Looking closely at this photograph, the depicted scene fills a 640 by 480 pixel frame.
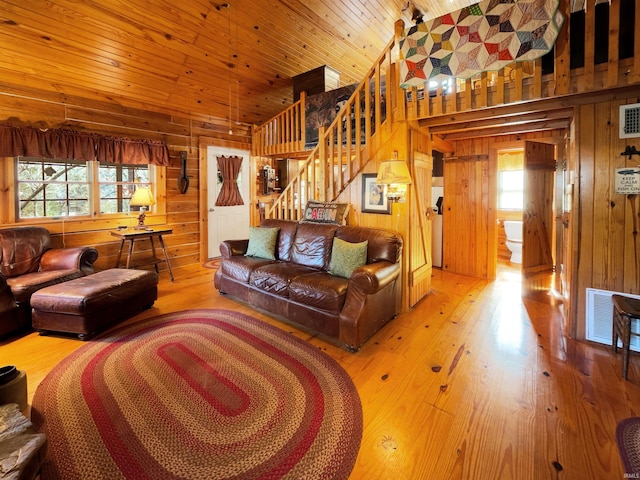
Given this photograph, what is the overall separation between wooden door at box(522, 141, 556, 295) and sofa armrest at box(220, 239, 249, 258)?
148 inches

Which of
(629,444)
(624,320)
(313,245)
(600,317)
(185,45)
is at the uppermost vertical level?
(185,45)

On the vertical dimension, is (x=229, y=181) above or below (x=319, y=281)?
above

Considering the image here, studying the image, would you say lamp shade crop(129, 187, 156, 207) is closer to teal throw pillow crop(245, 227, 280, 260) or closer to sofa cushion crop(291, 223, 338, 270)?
teal throw pillow crop(245, 227, 280, 260)

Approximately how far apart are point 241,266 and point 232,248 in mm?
512

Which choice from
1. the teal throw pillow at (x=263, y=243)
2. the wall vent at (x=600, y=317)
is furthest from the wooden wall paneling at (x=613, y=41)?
the teal throw pillow at (x=263, y=243)

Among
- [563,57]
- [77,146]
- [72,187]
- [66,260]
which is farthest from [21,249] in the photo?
[563,57]

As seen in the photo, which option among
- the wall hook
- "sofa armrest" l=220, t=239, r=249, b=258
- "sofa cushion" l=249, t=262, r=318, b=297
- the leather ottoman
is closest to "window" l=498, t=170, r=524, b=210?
the wall hook

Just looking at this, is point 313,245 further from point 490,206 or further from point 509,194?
point 509,194

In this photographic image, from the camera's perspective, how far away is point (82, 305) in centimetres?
261

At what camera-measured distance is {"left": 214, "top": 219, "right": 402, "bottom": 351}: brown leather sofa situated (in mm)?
2570

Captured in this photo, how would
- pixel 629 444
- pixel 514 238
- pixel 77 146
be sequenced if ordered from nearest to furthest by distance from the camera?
pixel 629 444
pixel 77 146
pixel 514 238

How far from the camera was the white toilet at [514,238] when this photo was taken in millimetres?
5613

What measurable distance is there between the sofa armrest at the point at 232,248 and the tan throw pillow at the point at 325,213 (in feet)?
2.81

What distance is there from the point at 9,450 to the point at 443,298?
3.86m
